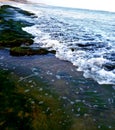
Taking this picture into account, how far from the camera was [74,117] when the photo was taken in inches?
324

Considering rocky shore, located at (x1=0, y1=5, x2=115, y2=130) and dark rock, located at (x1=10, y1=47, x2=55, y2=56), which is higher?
rocky shore, located at (x1=0, y1=5, x2=115, y2=130)

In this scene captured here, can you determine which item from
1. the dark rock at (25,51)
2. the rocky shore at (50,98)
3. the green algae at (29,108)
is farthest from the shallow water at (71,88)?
the dark rock at (25,51)

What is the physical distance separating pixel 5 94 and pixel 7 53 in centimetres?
700

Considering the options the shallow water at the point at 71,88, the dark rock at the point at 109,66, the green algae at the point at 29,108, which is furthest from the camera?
the dark rock at the point at 109,66

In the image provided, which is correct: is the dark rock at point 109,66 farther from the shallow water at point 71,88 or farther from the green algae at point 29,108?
the green algae at point 29,108

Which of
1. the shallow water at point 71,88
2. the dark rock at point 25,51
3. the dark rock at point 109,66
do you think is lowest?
the dark rock at point 25,51

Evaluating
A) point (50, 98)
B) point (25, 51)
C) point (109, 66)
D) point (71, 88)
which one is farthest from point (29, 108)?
point (25, 51)

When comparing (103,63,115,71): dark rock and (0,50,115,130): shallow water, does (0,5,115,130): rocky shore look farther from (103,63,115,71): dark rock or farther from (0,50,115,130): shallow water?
(103,63,115,71): dark rock

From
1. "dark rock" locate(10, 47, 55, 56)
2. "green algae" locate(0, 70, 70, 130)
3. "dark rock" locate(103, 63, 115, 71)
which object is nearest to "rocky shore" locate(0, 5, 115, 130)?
"green algae" locate(0, 70, 70, 130)

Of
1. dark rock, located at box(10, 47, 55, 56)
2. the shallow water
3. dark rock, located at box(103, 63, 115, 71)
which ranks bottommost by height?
dark rock, located at box(10, 47, 55, 56)

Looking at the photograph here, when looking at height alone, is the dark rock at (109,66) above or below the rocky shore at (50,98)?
below

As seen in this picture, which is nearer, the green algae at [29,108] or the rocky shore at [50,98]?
the green algae at [29,108]

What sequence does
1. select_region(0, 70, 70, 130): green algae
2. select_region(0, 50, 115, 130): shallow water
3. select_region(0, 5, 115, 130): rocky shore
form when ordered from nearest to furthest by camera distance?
select_region(0, 70, 70, 130): green algae < select_region(0, 5, 115, 130): rocky shore < select_region(0, 50, 115, 130): shallow water

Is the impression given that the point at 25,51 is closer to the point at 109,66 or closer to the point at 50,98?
the point at 109,66
